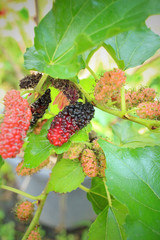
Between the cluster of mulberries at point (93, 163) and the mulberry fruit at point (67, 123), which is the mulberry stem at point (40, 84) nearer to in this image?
the mulberry fruit at point (67, 123)

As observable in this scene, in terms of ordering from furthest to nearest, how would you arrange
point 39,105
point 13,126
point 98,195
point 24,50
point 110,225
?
point 24,50 < point 98,195 < point 110,225 < point 39,105 < point 13,126

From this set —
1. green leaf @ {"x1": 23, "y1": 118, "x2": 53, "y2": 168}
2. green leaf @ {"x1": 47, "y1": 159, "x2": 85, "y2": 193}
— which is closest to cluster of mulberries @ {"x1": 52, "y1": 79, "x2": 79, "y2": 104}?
green leaf @ {"x1": 23, "y1": 118, "x2": 53, "y2": 168}

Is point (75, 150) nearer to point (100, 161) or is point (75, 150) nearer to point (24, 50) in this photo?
point (100, 161)

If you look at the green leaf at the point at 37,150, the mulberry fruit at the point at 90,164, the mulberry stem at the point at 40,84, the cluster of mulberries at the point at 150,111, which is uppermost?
the mulberry stem at the point at 40,84

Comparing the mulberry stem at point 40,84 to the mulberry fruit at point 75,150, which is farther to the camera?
the mulberry fruit at point 75,150

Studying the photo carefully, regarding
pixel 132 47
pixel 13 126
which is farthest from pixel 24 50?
pixel 13 126

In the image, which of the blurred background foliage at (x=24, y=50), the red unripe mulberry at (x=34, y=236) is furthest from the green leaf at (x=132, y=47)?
the red unripe mulberry at (x=34, y=236)

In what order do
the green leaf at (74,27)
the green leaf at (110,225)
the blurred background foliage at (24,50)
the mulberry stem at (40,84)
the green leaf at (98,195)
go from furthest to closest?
1. the blurred background foliage at (24,50)
2. the green leaf at (98,195)
3. the green leaf at (110,225)
4. the mulberry stem at (40,84)
5. the green leaf at (74,27)
